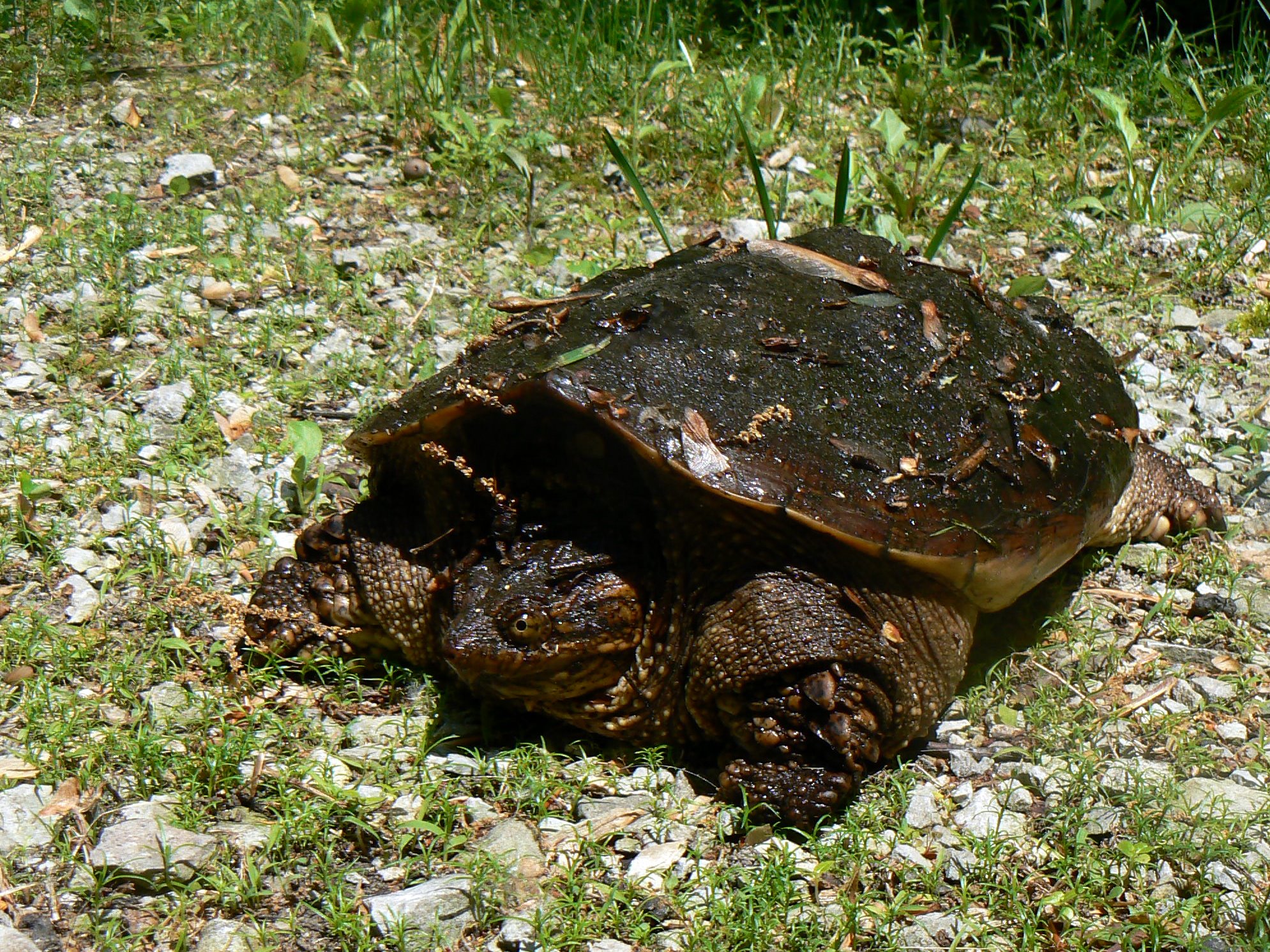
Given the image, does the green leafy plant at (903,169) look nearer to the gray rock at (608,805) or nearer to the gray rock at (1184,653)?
the gray rock at (1184,653)

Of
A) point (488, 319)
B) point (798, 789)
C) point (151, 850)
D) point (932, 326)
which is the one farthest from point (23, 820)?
point (488, 319)

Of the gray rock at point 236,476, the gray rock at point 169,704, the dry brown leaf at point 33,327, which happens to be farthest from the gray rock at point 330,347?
the gray rock at point 169,704

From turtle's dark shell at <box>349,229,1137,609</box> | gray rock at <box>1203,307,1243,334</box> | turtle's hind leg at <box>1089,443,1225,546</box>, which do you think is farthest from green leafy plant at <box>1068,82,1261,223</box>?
turtle's dark shell at <box>349,229,1137,609</box>

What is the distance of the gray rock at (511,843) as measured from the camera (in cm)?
223

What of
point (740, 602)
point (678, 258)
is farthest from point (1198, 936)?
point (678, 258)

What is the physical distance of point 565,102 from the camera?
4.87 meters

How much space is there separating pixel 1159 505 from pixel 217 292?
291 cm

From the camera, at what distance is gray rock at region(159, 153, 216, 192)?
4418 mm

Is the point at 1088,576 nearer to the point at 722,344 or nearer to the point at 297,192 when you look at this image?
the point at 722,344

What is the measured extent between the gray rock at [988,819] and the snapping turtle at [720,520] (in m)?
0.18

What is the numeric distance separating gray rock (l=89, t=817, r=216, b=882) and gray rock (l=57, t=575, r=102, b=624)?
0.71 metres

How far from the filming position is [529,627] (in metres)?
2.30

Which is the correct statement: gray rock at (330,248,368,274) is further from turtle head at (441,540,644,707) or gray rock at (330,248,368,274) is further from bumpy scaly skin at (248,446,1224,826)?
turtle head at (441,540,644,707)

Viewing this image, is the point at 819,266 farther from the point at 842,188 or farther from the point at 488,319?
the point at 488,319
